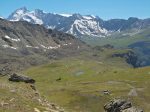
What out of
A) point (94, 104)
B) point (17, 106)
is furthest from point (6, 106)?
point (94, 104)

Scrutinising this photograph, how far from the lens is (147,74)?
625ft

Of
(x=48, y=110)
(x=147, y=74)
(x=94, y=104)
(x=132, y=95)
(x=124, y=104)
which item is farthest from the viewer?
(x=147, y=74)

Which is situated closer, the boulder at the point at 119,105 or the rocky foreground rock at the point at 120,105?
the rocky foreground rock at the point at 120,105

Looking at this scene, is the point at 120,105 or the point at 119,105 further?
the point at 119,105

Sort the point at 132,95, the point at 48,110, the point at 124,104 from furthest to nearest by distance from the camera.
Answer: the point at 132,95 < the point at 124,104 < the point at 48,110

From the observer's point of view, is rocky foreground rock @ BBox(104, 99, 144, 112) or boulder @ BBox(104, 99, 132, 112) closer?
rocky foreground rock @ BBox(104, 99, 144, 112)

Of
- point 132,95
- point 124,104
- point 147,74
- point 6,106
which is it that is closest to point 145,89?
point 132,95

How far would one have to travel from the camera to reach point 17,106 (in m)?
47.1

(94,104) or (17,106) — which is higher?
(17,106)

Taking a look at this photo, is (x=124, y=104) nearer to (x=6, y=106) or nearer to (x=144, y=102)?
(x=6, y=106)

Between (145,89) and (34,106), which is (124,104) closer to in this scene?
(34,106)

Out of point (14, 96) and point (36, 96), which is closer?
point (14, 96)

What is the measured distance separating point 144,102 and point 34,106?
88.4m

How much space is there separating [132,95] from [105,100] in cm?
1119
